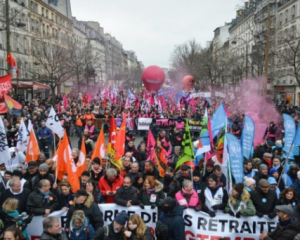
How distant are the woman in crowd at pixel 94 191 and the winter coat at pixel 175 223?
1.46 meters

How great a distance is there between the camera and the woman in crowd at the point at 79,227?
15.7 ft

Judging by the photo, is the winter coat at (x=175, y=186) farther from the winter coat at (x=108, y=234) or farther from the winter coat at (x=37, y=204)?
the winter coat at (x=37, y=204)

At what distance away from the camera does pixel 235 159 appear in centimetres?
684

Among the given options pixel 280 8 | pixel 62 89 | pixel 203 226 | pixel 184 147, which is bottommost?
pixel 203 226

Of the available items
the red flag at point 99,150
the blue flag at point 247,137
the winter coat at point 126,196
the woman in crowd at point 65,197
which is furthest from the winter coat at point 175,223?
the blue flag at point 247,137

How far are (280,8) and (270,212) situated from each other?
150 feet

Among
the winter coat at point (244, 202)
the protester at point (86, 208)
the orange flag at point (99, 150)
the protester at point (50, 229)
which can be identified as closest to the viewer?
the protester at point (50, 229)

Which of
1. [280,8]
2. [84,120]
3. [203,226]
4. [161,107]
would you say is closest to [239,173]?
[203,226]

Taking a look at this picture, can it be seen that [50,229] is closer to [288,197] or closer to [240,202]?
[240,202]

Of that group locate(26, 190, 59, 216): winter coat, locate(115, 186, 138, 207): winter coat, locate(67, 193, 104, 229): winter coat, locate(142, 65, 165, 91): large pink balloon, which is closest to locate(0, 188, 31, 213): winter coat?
locate(26, 190, 59, 216): winter coat

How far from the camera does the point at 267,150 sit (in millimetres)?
10438

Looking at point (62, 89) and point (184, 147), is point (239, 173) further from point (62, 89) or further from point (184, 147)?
point (62, 89)

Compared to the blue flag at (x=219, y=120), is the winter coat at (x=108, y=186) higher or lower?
lower

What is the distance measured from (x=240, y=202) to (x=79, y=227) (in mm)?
2564
